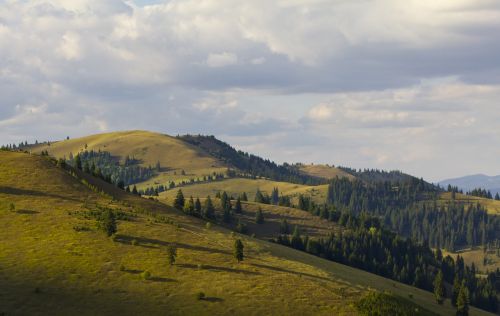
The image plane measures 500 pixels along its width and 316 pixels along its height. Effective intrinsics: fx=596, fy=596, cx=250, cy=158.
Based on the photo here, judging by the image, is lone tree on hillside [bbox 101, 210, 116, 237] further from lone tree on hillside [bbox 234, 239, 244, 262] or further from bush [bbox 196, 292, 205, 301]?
bush [bbox 196, 292, 205, 301]

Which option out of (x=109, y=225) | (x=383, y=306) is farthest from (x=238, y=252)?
(x=383, y=306)

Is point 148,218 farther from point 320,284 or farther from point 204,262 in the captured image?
point 320,284

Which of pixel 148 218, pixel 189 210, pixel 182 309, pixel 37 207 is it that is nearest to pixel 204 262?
pixel 182 309

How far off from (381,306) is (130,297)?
1418 inches

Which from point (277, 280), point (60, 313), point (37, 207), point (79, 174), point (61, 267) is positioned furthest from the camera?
point (79, 174)

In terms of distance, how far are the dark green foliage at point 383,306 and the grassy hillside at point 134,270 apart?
1.64 metres

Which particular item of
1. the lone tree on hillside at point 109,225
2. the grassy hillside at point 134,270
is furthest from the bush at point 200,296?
the lone tree on hillside at point 109,225

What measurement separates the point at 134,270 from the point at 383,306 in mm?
36663

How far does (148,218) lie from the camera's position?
117062 mm

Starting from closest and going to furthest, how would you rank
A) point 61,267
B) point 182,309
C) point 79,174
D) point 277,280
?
point 182,309
point 61,267
point 277,280
point 79,174

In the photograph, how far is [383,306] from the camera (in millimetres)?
87062

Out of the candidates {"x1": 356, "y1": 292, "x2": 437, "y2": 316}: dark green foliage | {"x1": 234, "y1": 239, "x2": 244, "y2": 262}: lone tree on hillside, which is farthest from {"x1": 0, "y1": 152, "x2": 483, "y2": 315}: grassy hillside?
{"x1": 356, "y1": 292, "x2": 437, "y2": 316}: dark green foliage

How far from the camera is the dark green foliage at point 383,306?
8394 centimetres

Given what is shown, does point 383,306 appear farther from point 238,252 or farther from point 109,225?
point 109,225
